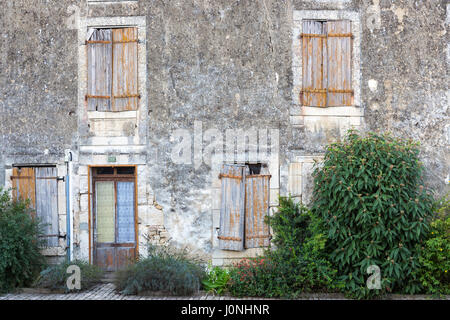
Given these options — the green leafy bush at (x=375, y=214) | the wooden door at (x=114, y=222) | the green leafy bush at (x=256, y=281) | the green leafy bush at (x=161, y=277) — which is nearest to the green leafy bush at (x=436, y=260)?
the green leafy bush at (x=375, y=214)

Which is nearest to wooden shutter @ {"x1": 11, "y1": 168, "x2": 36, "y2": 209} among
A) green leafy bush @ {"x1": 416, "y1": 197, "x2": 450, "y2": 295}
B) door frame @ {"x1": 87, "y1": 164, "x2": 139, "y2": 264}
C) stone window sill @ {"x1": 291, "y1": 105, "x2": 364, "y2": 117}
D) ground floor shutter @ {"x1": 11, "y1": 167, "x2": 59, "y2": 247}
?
ground floor shutter @ {"x1": 11, "y1": 167, "x2": 59, "y2": 247}

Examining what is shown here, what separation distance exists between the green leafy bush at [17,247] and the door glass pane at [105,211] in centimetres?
101

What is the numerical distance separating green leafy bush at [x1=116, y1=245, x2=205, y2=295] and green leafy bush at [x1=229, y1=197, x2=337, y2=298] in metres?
0.64

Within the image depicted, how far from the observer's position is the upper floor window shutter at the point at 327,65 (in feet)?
26.6

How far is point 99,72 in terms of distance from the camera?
27.0 ft

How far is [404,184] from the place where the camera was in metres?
7.11

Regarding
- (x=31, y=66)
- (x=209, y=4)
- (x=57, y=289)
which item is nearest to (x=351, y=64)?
(x=209, y=4)

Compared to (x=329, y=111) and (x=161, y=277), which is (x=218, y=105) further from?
(x=161, y=277)

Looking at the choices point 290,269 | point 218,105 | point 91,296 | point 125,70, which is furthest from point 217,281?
point 125,70

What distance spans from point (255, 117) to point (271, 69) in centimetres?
87

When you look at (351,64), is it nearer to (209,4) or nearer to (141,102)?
(209,4)

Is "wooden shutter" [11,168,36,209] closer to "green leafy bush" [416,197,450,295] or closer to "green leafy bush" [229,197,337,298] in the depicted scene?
"green leafy bush" [229,197,337,298]

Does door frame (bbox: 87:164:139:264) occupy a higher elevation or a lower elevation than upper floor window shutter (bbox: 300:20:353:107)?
lower

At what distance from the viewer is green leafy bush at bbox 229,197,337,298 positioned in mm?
7055
